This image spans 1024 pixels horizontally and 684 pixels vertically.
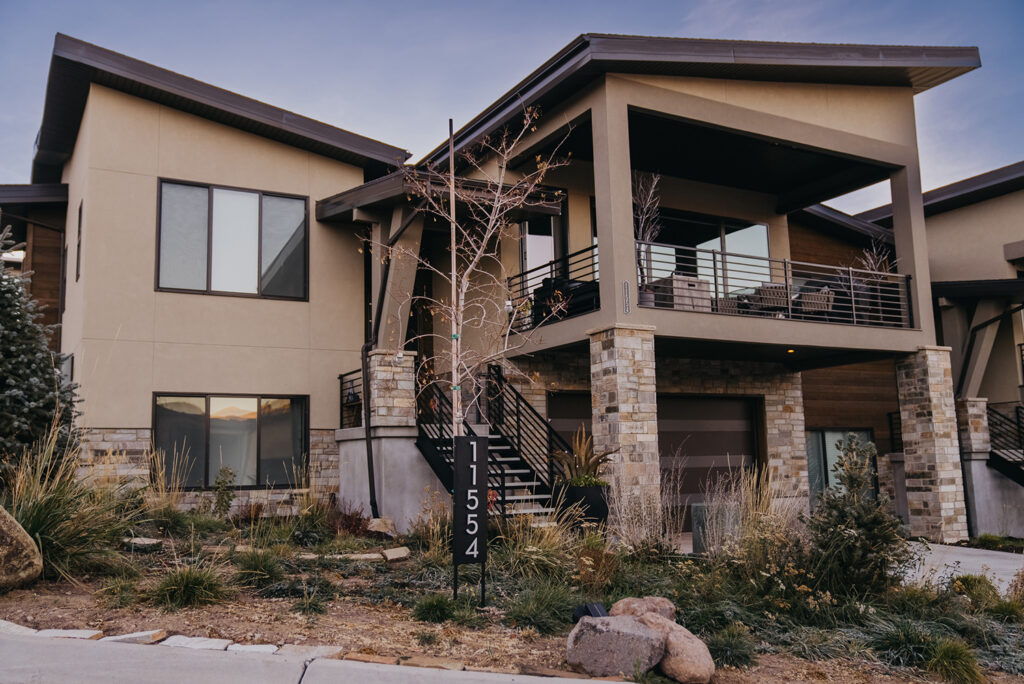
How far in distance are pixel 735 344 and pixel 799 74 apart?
4.76 meters

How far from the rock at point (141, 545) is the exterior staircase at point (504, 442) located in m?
3.80

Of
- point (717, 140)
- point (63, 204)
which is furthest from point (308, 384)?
point (717, 140)

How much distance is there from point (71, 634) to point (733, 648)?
15.1 feet

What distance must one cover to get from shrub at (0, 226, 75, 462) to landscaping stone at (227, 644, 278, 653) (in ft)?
16.3

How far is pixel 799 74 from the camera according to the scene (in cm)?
1366

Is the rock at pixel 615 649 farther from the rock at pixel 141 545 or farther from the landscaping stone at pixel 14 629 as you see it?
the rock at pixel 141 545

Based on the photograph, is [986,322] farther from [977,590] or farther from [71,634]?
[71,634]

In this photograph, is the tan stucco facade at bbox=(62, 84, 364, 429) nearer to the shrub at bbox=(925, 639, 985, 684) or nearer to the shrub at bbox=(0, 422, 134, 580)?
the shrub at bbox=(0, 422, 134, 580)

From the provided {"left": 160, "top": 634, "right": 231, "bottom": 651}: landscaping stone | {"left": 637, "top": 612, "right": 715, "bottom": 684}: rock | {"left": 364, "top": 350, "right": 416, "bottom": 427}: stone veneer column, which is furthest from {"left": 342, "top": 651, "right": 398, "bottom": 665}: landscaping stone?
{"left": 364, "top": 350, "right": 416, "bottom": 427}: stone veneer column

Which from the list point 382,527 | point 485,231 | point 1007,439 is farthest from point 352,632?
A: point 1007,439

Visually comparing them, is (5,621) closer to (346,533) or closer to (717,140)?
(346,533)

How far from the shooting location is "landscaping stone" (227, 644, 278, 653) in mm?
5144

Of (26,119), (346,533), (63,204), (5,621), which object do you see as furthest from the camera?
(26,119)

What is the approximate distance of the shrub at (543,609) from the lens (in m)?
6.54
